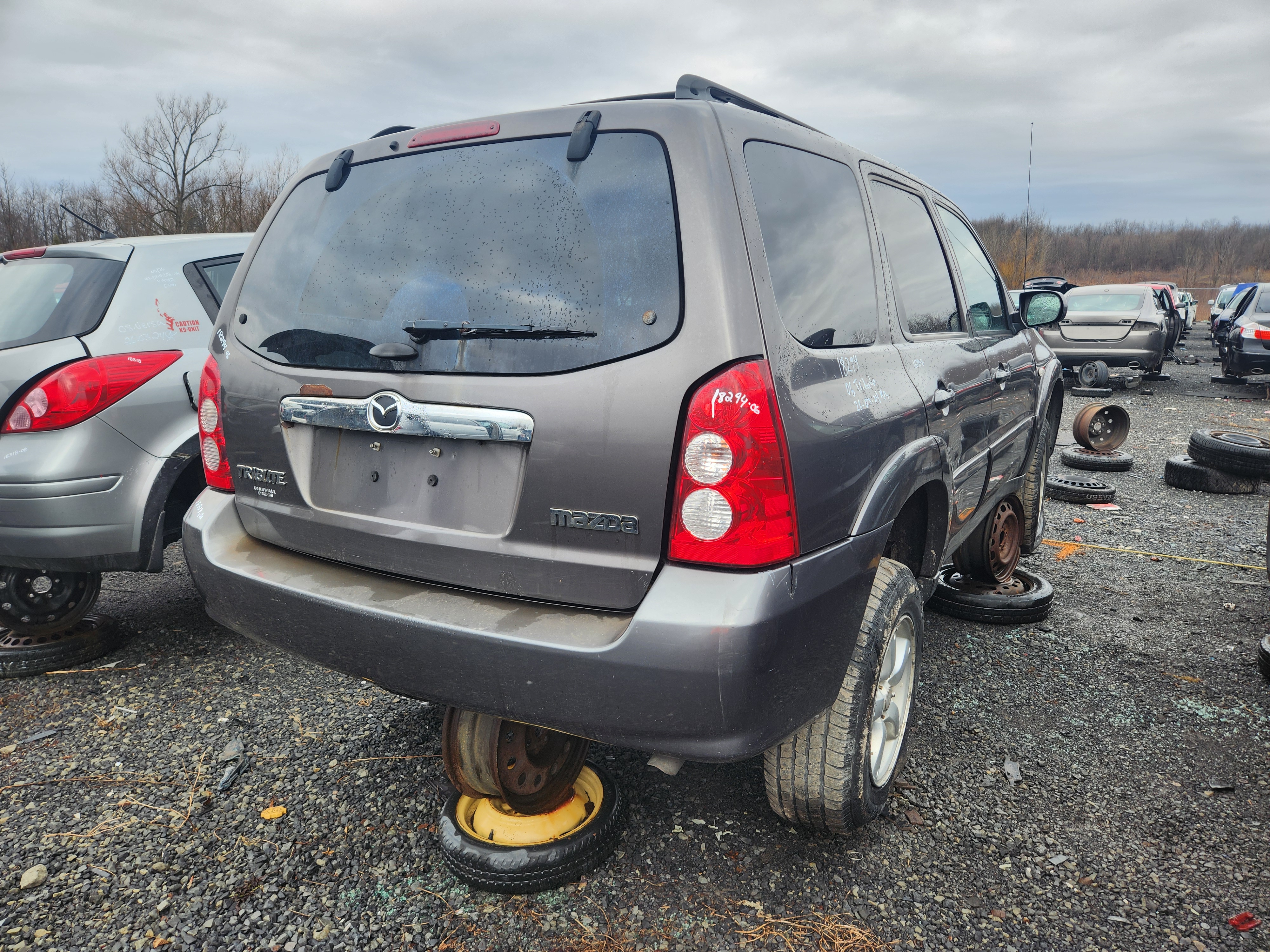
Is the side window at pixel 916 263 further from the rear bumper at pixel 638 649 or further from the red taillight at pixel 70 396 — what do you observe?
the red taillight at pixel 70 396

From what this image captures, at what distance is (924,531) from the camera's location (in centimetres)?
265

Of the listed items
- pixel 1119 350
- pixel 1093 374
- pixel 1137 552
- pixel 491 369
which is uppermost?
pixel 491 369

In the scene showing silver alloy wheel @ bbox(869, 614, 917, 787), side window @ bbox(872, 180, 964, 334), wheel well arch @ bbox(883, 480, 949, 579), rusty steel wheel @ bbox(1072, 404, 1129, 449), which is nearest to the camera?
silver alloy wheel @ bbox(869, 614, 917, 787)

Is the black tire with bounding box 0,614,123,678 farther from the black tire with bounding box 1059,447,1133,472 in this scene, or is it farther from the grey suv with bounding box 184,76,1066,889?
the black tire with bounding box 1059,447,1133,472

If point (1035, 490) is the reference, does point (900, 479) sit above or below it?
above

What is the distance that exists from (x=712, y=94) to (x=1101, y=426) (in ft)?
25.6

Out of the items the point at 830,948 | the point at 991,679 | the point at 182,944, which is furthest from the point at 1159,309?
the point at 182,944

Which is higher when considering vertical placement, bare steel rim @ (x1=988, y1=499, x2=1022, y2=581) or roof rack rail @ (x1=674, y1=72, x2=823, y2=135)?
roof rack rail @ (x1=674, y1=72, x2=823, y2=135)

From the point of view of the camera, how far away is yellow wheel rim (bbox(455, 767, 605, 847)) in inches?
86.4

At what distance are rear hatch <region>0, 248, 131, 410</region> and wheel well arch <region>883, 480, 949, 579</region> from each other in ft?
10.6

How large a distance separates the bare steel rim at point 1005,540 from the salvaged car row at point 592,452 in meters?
1.42

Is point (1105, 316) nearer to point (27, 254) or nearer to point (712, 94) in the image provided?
point (712, 94)

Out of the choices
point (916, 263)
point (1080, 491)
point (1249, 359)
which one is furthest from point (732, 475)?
point (1249, 359)

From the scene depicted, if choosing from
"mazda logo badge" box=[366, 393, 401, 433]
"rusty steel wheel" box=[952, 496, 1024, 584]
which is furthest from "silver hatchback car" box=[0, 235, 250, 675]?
"rusty steel wheel" box=[952, 496, 1024, 584]
